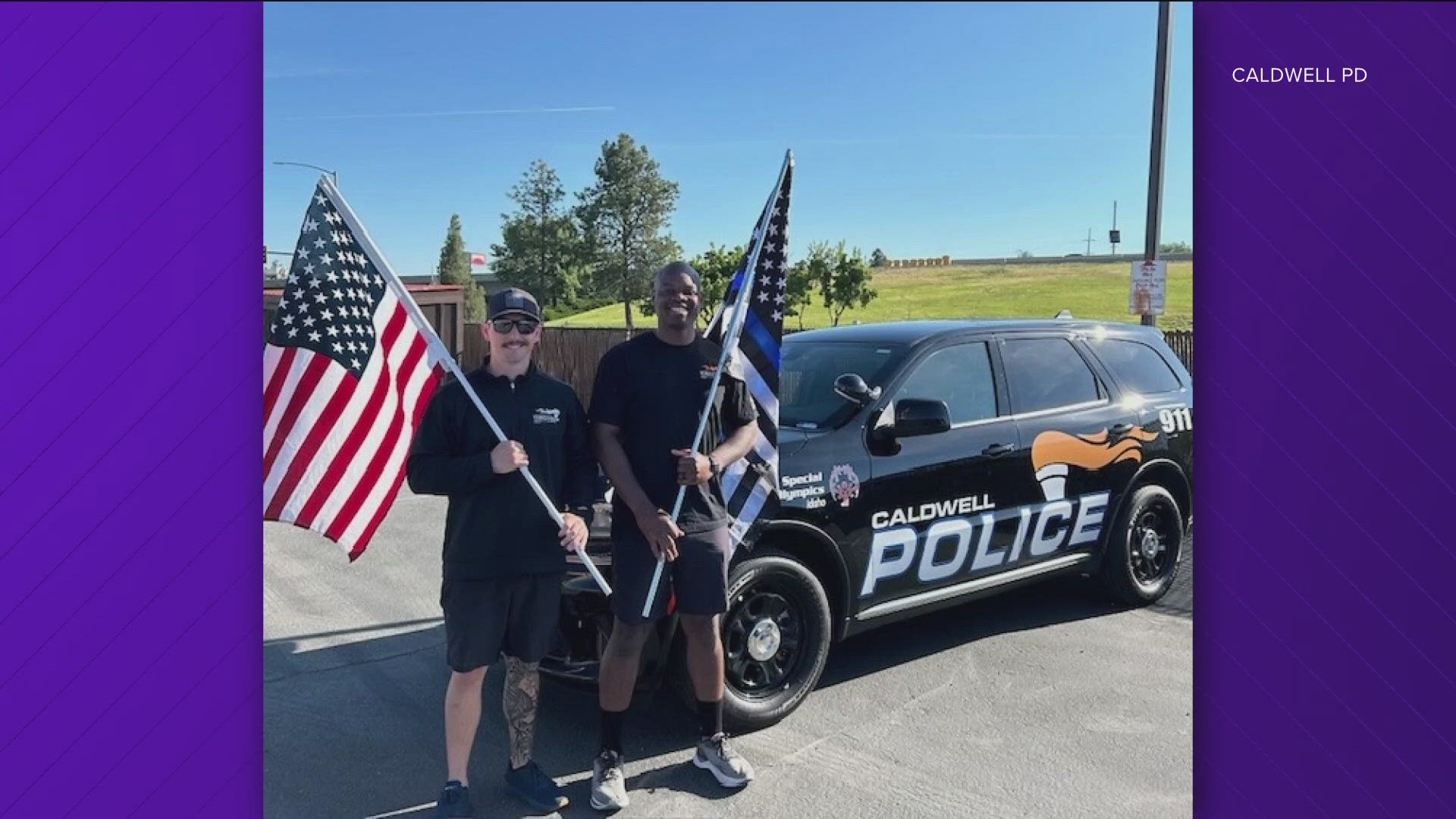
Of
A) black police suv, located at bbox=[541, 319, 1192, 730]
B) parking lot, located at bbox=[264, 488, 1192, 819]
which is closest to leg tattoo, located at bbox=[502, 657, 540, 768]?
parking lot, located at bbox=[264, 488, 1192, 819]

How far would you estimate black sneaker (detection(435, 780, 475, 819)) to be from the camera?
3.54m

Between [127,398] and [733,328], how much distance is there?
6.80ft

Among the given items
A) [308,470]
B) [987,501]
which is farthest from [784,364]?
[308,470]

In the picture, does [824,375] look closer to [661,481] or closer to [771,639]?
[771,639]

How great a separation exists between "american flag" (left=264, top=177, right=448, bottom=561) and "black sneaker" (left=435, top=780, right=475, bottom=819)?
0.92 meters

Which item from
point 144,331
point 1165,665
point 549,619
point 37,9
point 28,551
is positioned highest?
point 37,9

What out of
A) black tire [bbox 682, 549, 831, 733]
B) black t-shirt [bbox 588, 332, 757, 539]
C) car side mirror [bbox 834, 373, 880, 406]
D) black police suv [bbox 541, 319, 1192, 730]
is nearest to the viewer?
black t-shirt [bbox 588, 332, 757, 539]

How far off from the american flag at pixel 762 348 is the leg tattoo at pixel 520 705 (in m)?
0.95

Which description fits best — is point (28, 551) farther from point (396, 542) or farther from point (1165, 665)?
point (396, 542)

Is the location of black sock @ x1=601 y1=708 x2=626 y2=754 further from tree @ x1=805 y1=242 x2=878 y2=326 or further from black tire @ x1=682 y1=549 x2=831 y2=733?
tree @ x1=805 y1=242 x2=878 y2=326

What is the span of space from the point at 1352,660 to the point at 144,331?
3.33 meters

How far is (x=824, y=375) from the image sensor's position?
17.3ft

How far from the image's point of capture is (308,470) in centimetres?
332

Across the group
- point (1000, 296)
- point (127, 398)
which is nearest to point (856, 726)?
point (127, 398)
